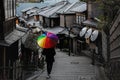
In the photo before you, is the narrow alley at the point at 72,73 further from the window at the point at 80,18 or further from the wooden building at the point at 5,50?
the window at the point at 80,18

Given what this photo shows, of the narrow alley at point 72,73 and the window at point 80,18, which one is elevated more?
the window at point 80,18

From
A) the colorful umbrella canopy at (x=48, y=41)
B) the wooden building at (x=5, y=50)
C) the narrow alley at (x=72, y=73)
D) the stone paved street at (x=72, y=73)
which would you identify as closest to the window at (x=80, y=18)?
the stone paved street at (x=72, y=73)

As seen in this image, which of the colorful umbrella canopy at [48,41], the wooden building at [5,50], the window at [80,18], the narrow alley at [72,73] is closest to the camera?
the wooden building at [5,50]

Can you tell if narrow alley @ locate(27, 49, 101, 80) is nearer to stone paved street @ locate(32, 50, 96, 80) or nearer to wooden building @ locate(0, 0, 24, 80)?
stone paved street @ locate(32, 50, 96, 80)

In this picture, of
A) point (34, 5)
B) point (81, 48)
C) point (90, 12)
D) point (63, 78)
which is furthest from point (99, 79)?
point (34, 5)

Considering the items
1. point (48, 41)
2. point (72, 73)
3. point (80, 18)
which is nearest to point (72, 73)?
point (72, 73)

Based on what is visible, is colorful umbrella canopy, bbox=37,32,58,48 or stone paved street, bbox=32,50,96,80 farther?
stone paved street, bbox=32,50,96,80

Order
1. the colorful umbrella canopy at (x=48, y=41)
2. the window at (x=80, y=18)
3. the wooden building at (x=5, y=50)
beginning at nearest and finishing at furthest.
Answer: the wooden building at (x=5, y=50) < the colorful umbrella canopy at (x=48, y=41) < the window at (x=80, y=18)

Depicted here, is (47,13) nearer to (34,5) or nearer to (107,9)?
(34,5)

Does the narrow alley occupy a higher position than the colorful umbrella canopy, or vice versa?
the colorful umbrella canopy

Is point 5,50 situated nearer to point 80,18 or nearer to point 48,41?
point 48,41

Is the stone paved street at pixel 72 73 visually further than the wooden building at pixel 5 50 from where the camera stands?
Yes

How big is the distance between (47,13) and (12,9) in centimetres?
3691

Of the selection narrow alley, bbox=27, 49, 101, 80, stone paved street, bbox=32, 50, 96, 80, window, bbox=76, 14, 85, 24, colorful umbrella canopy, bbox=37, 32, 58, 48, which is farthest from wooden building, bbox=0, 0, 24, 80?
window, bbox=76, 14, 85, 24
